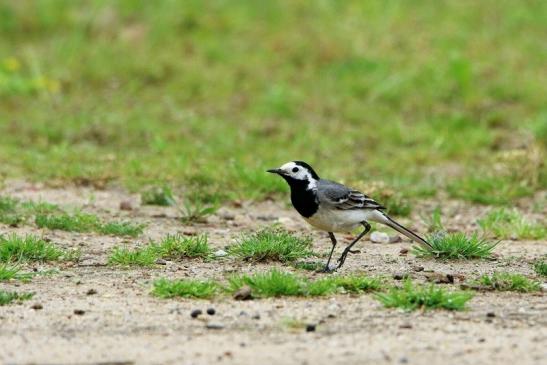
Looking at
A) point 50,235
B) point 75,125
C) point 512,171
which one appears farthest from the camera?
point 75,125

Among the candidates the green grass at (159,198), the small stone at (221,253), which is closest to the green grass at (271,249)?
the small stone at (221,253)

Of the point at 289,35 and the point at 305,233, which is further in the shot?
the point at 289,35

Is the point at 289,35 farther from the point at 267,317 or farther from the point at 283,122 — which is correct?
the point at 267,317

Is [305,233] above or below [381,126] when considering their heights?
below

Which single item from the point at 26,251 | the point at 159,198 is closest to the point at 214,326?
the point at 26,251

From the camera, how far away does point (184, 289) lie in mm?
7672

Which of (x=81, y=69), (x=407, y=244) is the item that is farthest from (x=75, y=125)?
(x=407, y=244)

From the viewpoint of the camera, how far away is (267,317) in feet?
23.5

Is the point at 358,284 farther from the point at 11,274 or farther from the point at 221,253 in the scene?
the point at 11,274

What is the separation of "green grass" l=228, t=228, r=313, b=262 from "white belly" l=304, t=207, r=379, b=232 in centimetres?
28

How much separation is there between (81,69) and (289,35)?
3207 mm

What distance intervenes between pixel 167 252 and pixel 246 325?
2.18 meters

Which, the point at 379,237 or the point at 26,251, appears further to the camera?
the point at 379,237

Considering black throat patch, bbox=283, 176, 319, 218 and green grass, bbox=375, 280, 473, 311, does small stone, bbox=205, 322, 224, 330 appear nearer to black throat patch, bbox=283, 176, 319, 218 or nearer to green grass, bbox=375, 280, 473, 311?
green grass, bbox=375, 280, 473, 311
